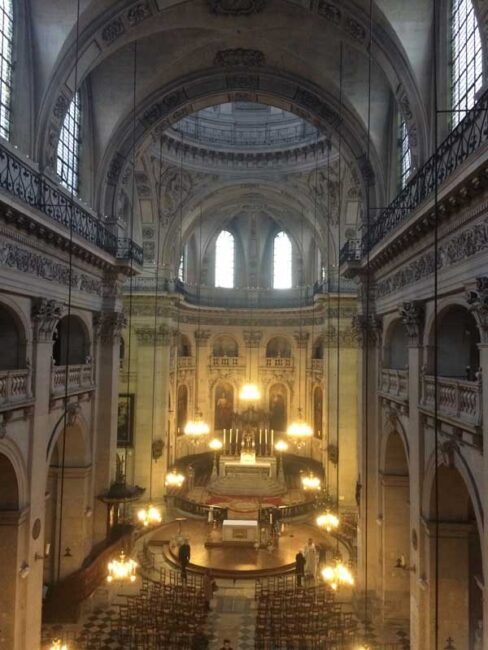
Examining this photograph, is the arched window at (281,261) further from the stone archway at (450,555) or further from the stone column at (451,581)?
the stone column at (451,581)

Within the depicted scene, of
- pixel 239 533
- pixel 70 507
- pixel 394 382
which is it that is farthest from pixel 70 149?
pixel 239 533

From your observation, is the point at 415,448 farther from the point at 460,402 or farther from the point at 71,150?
the point at 71,150

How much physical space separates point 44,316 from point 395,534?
36.1 ft

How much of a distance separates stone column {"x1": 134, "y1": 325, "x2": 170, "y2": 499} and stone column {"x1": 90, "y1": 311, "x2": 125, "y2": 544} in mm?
7198

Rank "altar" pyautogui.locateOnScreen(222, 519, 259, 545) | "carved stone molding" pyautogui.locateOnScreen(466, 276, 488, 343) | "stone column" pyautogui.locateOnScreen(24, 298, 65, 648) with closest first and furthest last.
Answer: "carved stone molding" pyautogui.locateOnScreen(466, 276, 488, 343) < "stone column" pyautogui.locateOnScreen(24, 298, 65, 648) < "altar" pyautogui.locateOnScreen(222, 519, 259, 545)

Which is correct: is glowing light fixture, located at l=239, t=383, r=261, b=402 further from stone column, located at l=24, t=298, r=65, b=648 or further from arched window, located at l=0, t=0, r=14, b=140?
arched window, located at l=0, t=0, r=14, b=140

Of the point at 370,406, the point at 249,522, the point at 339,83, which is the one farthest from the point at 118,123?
the point at 249,522

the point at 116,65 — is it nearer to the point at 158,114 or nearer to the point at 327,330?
the point at 158,114

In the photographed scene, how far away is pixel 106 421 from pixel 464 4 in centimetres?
1401

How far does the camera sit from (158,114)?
1753cm

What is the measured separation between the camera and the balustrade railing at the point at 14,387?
10.6m

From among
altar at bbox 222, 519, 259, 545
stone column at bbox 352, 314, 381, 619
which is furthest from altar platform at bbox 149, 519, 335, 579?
stone column at bbox 352, 314, 381, 619

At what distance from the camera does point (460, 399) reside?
9.71 metres

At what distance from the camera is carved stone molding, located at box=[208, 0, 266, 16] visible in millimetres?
14094
